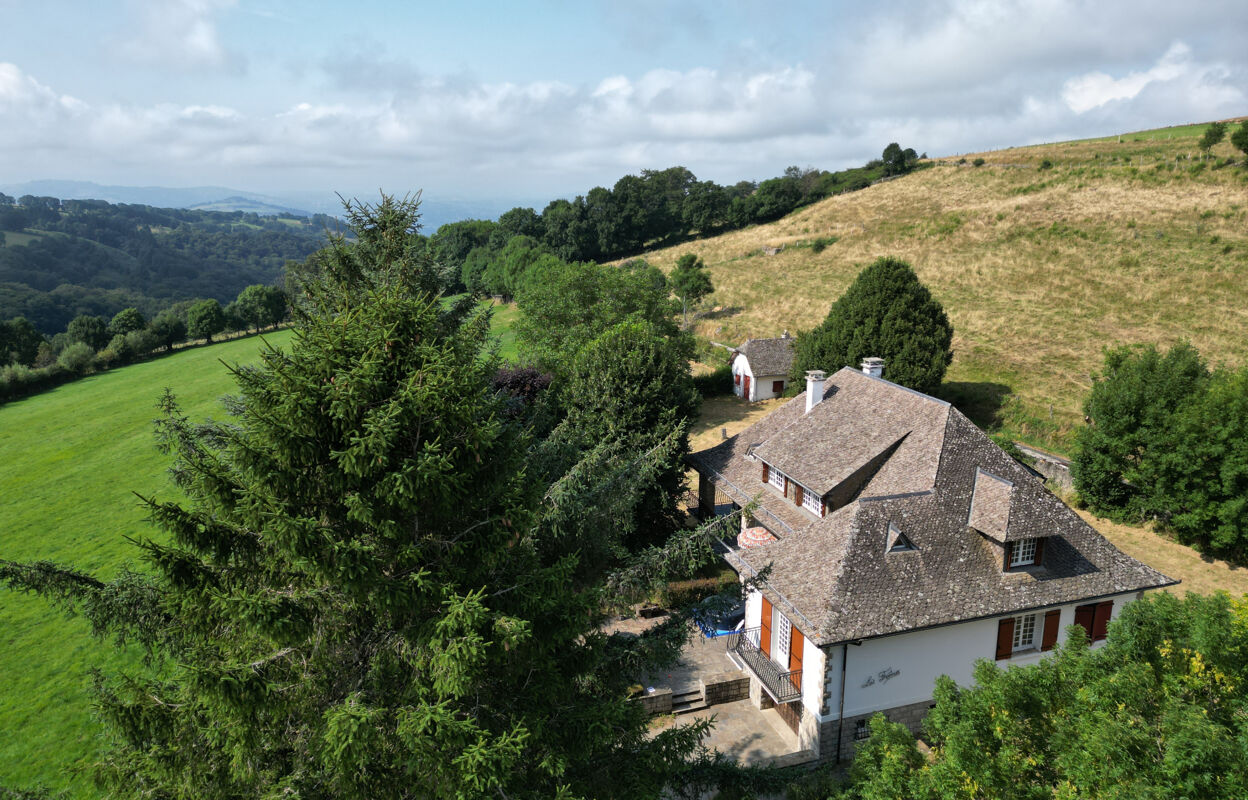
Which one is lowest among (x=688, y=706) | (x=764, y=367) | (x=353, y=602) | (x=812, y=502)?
(x=688, y=706)

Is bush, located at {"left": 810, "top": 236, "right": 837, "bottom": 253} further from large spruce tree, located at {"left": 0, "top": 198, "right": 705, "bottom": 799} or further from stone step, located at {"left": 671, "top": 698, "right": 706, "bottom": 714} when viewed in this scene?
large spruce tree, located at {"left": 0, "top": 198, "right": 705, "bottom": 799}

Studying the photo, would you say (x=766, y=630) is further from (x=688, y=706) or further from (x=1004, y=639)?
(x=1004, y=639)

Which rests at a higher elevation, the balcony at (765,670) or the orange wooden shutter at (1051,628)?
the orange wooden shutter at (1051,628)

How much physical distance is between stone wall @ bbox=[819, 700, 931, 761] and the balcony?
1.24 meters

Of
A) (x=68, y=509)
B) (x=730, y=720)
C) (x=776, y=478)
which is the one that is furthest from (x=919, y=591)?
(x=68, y=509)

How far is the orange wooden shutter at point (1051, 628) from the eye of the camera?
20344 millimetres

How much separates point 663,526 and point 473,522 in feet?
69.1

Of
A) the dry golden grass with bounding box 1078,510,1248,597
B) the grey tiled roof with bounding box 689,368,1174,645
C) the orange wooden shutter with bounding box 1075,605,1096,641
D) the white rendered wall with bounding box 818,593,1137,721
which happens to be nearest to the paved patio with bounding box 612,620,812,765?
the white rendered wall with bounding box 818,593,1137,721

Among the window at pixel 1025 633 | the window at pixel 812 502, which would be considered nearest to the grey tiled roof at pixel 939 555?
the window at pixel 1025 633

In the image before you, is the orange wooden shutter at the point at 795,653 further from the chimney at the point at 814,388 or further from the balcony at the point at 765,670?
the chimney at the point at 814,388

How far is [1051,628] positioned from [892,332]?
24858mm

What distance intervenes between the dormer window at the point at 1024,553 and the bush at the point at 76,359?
313 feet

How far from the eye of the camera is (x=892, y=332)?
42188 mm

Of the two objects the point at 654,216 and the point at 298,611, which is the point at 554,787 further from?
the point at 654,216
